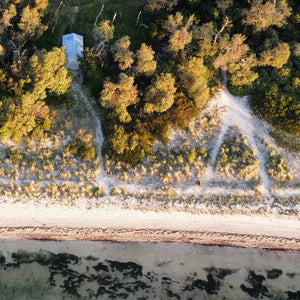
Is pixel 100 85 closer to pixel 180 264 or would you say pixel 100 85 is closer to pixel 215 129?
pixel 215 129

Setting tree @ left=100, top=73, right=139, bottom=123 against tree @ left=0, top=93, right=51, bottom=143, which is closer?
tree @ left=0, top=93, right=51, bottom=143

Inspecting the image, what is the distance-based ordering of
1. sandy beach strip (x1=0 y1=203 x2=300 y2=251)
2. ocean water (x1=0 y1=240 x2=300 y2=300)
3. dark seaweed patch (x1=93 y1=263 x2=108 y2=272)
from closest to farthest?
sandy beach strip (x1=0 y1=203 x2=300 y2=251) < ocean water (x1=0 y1=240 x2=300 y2=300) < dark seaweed patch (x1=93 y1=263 x2=108 y2=272)

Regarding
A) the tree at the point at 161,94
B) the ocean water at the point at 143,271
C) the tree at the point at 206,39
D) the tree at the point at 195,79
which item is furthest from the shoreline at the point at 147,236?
the tree at the point at 206,39

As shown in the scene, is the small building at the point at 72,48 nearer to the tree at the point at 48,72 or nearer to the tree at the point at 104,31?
the tree at the point at 48,72

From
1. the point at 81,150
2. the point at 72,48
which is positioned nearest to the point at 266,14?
the point at 72,48

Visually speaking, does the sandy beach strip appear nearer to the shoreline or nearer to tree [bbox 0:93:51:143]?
the shoreline

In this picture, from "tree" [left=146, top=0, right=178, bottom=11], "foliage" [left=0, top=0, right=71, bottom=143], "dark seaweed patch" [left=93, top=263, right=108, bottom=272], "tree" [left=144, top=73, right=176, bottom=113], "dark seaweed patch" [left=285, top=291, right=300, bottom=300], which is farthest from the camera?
"tree" [left=146, top=0, right=178, bottom=11]

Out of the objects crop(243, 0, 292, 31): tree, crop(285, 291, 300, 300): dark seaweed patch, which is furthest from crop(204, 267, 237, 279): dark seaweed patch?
crop(243, 0, 292, 31): tree
